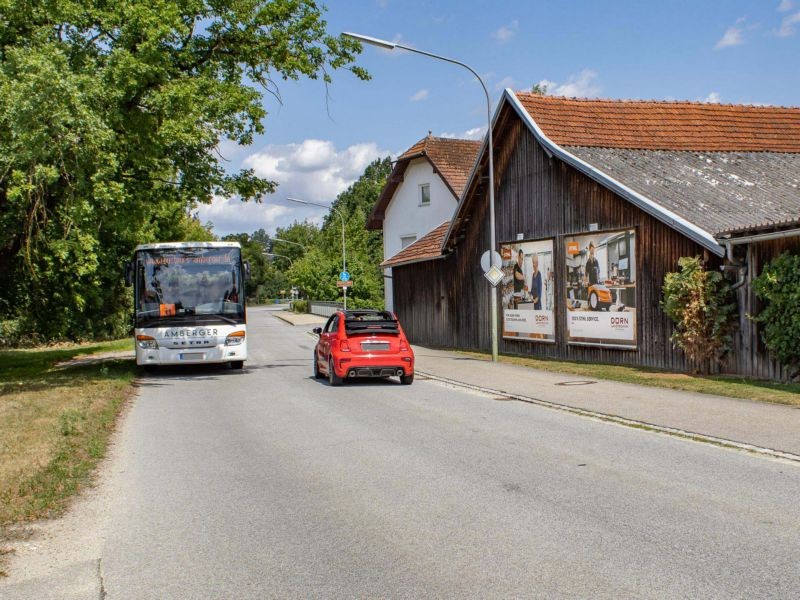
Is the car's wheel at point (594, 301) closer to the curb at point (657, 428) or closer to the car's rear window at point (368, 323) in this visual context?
the curb at point (657, 428)

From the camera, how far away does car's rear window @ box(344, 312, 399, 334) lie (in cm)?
1650

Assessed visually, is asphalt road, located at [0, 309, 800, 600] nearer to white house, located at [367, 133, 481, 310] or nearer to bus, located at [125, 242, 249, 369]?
bus, located at [125, 242, 249, 369]

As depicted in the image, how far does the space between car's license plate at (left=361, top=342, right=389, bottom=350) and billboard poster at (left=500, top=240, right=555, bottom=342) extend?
24.3ft

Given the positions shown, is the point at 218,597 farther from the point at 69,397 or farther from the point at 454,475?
the point at 69,397

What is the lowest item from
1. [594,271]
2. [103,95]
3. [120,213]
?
[594,271]

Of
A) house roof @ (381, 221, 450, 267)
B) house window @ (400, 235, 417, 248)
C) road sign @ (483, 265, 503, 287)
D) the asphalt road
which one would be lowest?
the asphalt road

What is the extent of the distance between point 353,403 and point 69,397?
5076mm

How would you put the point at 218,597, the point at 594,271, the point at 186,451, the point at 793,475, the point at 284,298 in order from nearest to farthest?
the point at 218,597 < the point at 793,475 < the point at 186,451 < the point at 594,271 < the point at 284,298

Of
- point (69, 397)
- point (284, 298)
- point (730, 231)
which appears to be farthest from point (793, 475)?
point (284, 298)

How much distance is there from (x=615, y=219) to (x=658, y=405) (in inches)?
315

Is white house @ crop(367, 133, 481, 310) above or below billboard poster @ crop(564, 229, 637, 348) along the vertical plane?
above

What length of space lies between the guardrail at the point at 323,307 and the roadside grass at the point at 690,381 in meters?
39.5

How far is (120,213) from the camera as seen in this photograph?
1759 cm

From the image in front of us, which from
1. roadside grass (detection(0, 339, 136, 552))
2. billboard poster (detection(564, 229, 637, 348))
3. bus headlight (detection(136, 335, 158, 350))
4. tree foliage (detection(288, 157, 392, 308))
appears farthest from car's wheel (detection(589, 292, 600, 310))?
tree foliage (detection(288, 157, 392, 308))
